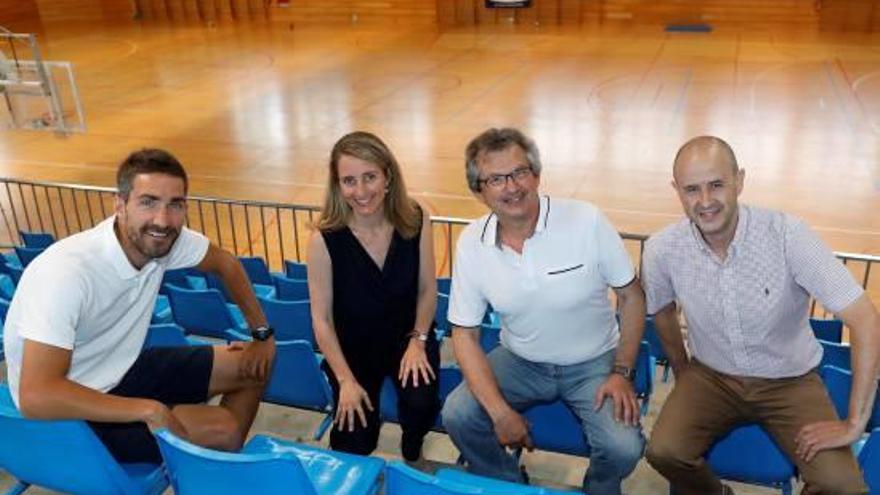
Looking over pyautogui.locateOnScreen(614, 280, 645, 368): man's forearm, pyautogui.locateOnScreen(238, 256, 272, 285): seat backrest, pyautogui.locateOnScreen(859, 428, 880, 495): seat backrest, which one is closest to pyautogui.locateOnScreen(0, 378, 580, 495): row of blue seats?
pyautogui.locateOnScreen(614, 280, 645, 368): man's forearm

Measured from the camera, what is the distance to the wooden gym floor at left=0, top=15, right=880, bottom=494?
34.5 feet

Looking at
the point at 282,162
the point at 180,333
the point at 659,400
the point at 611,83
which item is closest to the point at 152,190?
the point at 180,333

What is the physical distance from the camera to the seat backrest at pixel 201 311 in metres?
4.66

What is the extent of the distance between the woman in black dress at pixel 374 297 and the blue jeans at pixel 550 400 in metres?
0.28

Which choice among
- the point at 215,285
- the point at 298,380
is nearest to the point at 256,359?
the point at 298,380

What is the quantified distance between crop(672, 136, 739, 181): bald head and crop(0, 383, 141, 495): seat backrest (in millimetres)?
2492

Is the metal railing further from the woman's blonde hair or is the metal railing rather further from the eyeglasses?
the eyeglasses

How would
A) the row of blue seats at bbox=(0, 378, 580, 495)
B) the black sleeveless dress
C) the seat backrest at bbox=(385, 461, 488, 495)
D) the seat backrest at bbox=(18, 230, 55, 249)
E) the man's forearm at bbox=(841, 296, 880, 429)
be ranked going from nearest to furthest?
the seat backrest at bbox=(385, 461, 488, 495)
the row of blue seats at bbox=(0, 378, 580, 495)
the man's forearm at bbox=(841, 296, 880, 429)
the black sleeveless dress
the seat backrest at bbox=(18, 230, 55, 249)

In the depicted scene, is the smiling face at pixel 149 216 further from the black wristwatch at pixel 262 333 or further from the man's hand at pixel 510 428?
the man's hand at pixel 510 428

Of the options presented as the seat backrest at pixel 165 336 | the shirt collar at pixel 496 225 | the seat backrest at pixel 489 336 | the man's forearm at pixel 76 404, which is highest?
the shirt collar at pixel 496 225

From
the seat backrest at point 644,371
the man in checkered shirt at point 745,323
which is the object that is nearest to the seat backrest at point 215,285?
the seat backrest at point 644,371

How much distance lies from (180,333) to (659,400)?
2.65m

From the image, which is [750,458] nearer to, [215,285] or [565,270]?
[565,270]

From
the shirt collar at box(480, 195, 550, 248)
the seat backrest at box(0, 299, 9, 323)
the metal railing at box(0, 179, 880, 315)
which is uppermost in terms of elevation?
the shirt collar at box(480, 195, 550, 248)
